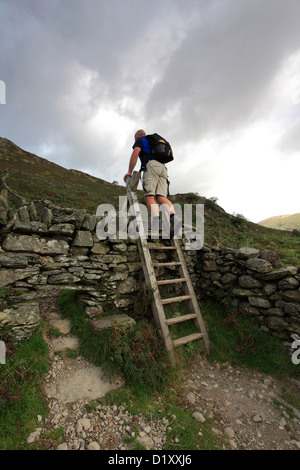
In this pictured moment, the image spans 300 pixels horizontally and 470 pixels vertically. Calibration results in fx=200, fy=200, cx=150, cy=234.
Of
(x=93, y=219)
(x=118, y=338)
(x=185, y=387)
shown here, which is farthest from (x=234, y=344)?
(x=93, y=219)

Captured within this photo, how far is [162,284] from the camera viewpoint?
421cm

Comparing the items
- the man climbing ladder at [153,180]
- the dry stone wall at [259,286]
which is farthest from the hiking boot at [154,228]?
the dry stone wall at [259,286]

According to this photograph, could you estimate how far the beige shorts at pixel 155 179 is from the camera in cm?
439

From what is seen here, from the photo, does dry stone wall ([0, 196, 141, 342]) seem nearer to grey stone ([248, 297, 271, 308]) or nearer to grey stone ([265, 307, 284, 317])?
grey stone ([248, 297, 271, 308])

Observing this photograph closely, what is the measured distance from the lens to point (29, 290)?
321 cm

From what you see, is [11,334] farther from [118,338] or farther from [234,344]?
[234,344]

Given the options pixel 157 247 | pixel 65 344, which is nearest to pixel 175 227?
pixel 157 247

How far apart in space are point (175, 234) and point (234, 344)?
2.51 meters

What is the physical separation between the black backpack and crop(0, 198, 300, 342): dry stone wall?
2.00 meters

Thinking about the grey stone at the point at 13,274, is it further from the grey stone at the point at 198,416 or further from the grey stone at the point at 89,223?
the grey stone at the point at 198,416

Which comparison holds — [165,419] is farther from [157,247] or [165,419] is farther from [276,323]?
[157,247]

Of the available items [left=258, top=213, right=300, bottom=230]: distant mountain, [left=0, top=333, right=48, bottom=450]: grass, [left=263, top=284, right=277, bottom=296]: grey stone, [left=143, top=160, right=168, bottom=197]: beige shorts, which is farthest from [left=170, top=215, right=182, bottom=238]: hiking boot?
[left=258, top=213, right=300, bottom=230]: distant mountain

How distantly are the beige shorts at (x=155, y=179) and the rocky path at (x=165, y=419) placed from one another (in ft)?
10.3

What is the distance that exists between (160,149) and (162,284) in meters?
2.93
